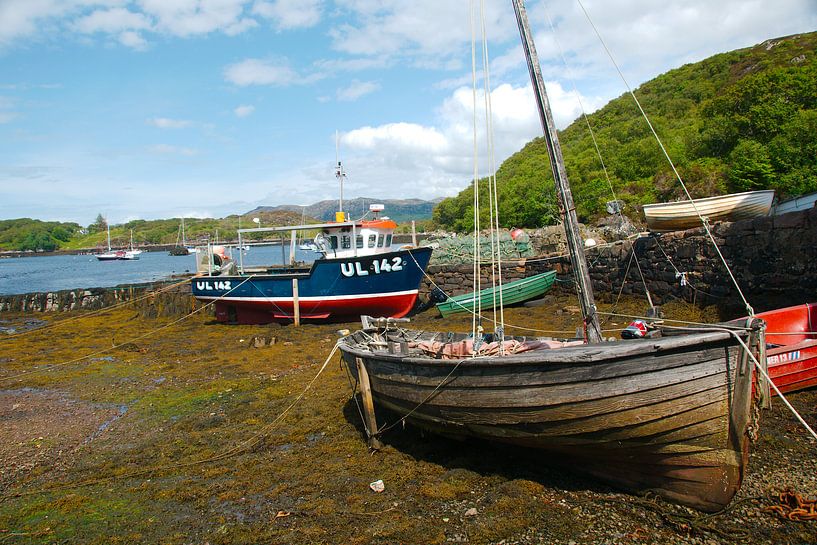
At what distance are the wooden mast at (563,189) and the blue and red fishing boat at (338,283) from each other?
10681mm

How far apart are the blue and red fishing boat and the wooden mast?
420 inches

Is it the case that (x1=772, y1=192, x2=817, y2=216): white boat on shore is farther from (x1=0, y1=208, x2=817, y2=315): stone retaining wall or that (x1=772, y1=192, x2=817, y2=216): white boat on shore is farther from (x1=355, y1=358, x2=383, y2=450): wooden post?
(x1=355, y1=358, x2=383, y2=450): wooden post

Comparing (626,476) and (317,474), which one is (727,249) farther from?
(317,474)

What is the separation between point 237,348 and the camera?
14445 millimetres

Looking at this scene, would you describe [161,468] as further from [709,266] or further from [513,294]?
[709,266]

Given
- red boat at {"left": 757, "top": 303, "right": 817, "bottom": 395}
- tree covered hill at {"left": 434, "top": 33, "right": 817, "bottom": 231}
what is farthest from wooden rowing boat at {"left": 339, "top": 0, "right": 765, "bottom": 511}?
tree covered hill at {"left": 434, "top": 33, "right": 817, "bottom": 231}

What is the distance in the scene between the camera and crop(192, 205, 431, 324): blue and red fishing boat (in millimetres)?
17078

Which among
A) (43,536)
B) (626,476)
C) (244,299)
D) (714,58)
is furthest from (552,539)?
(714,58)

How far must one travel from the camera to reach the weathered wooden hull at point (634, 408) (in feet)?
14.3

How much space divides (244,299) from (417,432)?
13.6m

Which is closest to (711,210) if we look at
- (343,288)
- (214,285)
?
(343,288)

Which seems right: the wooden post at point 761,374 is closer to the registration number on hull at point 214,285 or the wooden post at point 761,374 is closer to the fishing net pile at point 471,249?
the fishing net pile at point 471,249

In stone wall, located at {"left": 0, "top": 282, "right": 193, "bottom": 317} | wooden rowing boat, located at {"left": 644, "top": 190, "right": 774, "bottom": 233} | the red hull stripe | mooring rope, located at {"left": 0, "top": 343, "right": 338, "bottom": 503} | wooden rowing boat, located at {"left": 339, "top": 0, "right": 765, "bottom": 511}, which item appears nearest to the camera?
wooden rowing boat, located at {"left": 339, "top": 0, "right": 765, "bottom": 511}

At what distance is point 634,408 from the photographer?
178 inches
